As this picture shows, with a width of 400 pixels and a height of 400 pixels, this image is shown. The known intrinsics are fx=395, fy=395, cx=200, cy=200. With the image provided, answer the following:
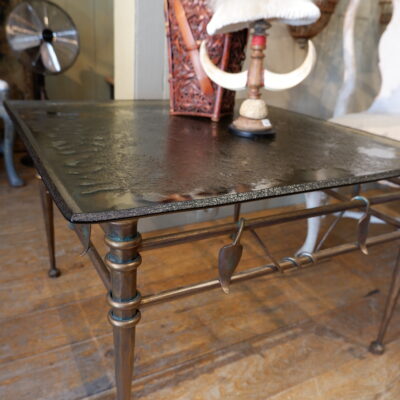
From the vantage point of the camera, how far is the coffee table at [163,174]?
57cm

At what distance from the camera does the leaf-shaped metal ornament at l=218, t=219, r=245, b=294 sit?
67 centimetres

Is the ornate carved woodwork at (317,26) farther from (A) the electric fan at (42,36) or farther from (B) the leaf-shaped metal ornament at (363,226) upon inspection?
(A) the electric fan at (42,36)

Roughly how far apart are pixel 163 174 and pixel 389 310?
0.78 meters

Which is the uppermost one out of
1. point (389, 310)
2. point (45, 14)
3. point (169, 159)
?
point (45, 14)

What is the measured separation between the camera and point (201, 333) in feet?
3.78

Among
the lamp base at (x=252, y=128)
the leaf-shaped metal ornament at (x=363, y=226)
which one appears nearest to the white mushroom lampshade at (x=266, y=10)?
the lamp base at (x=252, y=128)

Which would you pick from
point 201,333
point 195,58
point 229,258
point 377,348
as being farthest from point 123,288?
point 377,348

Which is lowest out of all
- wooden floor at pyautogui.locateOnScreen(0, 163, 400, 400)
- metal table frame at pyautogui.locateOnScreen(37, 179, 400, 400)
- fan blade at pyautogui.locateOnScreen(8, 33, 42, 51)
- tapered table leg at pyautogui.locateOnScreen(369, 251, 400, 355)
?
wooden floor at pyautogui.locateOnScreen(0, 163, 400, 400)

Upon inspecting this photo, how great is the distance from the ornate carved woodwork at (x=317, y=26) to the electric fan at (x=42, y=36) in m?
1.28

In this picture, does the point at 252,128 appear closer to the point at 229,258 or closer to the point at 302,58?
the point at 229,258

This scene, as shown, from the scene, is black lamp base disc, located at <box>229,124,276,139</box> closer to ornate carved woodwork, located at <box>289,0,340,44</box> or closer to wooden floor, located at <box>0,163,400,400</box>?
wooden floor, located at <box>0,163,400,400</box>

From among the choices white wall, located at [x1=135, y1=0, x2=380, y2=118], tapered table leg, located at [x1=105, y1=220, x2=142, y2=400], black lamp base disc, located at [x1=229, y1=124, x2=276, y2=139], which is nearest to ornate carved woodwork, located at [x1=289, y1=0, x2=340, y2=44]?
white wall, located at [x1=135, y1=0, x2=380, y2=118]

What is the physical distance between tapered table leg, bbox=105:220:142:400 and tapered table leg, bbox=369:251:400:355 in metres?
0.71

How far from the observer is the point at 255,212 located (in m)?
2.00
